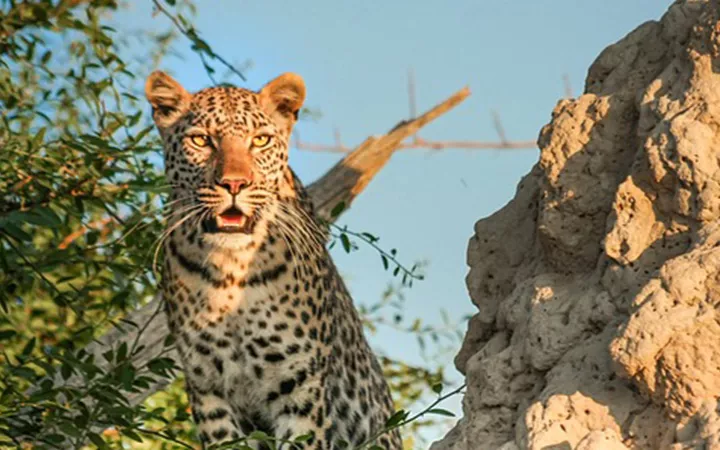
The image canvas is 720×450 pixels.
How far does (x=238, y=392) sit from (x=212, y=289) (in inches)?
20.3

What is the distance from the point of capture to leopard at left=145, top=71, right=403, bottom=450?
25.4 ft

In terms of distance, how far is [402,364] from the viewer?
1184 centimetres

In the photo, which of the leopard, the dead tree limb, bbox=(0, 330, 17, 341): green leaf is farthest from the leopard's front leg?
the dead tree limb

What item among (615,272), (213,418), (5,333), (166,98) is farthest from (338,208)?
(615,272)

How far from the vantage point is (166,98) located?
27.2ft

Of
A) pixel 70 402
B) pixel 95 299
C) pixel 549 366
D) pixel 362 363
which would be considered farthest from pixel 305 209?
pixel 549 366

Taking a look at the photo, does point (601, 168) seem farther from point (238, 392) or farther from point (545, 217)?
point (238, 392)

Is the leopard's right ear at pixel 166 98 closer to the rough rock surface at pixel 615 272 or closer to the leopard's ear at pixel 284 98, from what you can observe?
the leopard's ear at pixel 284 98

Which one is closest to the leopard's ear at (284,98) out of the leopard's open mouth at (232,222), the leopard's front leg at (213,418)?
the leopard's open mouth at (232,222)

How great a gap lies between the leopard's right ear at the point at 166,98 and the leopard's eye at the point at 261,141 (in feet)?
1.52

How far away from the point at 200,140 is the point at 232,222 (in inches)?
19.6

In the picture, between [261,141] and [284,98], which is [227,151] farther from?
[284,98]

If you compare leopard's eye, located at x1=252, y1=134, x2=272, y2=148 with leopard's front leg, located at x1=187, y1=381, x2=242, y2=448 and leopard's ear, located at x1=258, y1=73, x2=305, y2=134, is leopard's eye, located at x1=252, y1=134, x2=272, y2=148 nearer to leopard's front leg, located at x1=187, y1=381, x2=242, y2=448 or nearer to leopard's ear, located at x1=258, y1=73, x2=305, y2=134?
leopard's ear, located at x1=258, y1=73, x2=305, y2=134

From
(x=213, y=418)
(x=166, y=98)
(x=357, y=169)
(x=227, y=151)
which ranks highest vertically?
(x=357, y=169)
